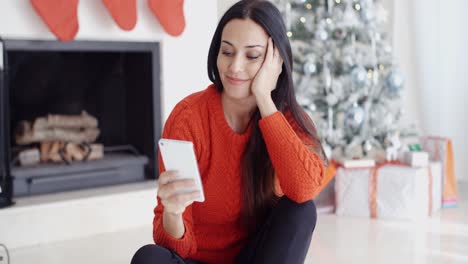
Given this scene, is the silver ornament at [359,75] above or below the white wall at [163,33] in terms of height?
below

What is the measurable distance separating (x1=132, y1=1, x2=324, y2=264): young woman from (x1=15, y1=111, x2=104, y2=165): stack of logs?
4.31ft

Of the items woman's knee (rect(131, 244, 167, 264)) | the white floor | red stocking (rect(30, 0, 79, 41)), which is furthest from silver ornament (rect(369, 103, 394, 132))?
woman's knee (rect(131, 244, 167, 264))

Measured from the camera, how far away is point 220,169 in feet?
4.46

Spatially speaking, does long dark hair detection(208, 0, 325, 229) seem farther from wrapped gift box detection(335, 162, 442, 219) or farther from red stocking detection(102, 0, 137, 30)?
wrapped gift box detection(335, 162, 442, 219)

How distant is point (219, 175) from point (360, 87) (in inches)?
66.5

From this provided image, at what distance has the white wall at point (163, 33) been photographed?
2.25 meters

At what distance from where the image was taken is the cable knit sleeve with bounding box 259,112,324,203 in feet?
4.24

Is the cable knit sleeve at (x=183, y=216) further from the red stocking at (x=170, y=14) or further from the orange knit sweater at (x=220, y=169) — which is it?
the red stocking at (x=170, y=14)

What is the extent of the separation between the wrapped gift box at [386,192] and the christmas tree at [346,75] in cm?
17

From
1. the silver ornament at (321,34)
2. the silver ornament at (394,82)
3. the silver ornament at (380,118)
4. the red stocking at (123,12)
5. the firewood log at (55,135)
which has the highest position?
the red stocking at (123,12)

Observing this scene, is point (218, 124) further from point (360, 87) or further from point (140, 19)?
point (360, 87)

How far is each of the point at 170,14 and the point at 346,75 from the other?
97 cm

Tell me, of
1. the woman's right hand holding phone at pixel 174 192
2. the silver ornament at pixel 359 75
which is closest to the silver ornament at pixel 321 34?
the silver ornament at pixel 359 75

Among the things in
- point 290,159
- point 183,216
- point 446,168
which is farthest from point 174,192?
point 446,168
